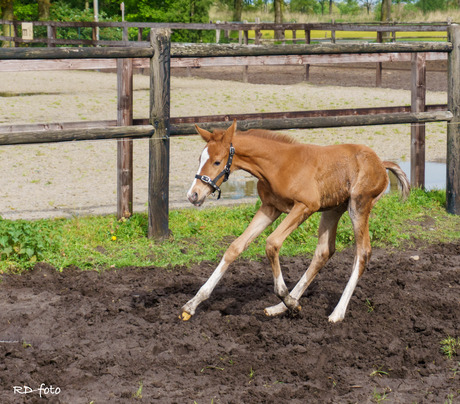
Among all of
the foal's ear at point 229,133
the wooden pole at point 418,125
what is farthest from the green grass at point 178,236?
the foal's ear at point 229,133

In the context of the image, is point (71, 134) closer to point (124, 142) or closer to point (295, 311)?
point (124, 142)

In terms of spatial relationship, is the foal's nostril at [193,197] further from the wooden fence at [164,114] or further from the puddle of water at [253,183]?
the puddle of water at [253,183]

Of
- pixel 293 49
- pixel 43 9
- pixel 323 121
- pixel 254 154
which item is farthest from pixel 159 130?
pixel 43 9

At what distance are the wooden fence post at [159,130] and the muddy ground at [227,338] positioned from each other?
0.88m

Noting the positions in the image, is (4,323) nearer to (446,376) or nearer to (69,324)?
(69,324)

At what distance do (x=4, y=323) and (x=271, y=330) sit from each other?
1.79 m

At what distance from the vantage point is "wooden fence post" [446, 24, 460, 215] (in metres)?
7.58

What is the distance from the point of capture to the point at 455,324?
477 centimetres

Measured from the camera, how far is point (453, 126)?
7.71 m

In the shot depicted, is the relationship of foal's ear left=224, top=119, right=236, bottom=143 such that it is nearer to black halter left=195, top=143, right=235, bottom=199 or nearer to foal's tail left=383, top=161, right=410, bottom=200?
black halter left=195, top=143, right=235, bottom=199

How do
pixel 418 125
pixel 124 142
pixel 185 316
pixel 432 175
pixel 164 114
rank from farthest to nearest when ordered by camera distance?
pixel 432 175, pixel 418 125, pixel 124 142, pixel 164 114, pixel 185 316

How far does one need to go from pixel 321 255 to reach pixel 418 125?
397cm

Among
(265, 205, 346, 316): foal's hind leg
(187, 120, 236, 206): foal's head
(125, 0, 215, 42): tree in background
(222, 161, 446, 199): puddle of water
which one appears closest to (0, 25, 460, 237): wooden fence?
(222, 161, 446, 199): puddle of water

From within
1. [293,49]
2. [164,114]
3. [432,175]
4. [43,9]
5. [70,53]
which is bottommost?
[432,175]
